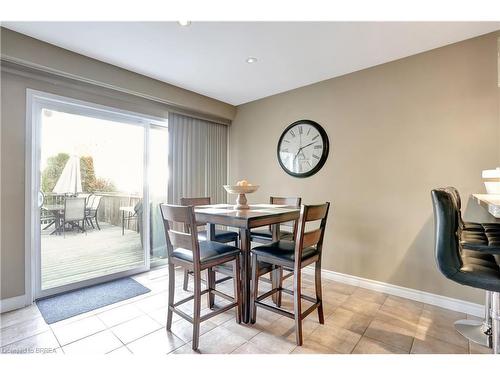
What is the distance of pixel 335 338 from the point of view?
1.82 m

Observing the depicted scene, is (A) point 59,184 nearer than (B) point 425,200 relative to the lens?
No

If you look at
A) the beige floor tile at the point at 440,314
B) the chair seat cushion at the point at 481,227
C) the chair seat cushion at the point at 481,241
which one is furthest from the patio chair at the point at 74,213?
the chair seat cushion at the point at 481,227

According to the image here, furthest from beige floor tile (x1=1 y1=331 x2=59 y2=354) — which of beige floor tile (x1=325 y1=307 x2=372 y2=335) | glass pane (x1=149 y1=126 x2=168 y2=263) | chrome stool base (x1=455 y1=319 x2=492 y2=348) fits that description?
chrome stool base (x1=455 y1=319 x2=492 y2=348)

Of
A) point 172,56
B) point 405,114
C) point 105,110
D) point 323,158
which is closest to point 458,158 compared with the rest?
point 405,114

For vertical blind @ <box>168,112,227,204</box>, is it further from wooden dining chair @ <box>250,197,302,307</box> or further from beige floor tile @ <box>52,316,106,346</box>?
beige floor tile @ <box>52,316,106,346</box>

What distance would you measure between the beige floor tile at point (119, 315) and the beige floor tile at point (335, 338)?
4.97 feet

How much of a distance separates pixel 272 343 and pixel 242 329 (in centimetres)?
29

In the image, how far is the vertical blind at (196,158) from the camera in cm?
334

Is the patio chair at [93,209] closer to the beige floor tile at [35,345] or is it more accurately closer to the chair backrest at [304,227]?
the beige floor tile at [35,345]

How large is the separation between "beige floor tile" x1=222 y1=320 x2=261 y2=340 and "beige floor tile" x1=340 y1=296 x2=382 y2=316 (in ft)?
3.08

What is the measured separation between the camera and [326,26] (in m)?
1.96

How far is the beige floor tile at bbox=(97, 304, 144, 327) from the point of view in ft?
6.72
